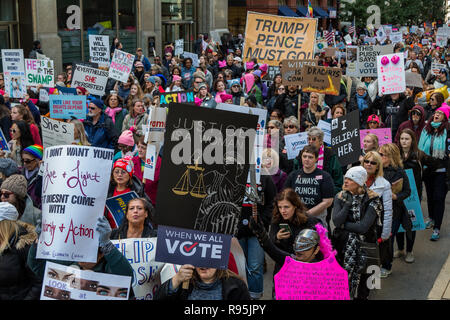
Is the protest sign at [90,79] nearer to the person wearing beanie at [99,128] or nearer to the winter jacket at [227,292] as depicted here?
the person wearing beanie at [99,128]

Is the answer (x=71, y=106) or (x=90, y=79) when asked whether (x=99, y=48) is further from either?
(x=71, y=106)

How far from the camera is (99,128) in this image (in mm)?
9539

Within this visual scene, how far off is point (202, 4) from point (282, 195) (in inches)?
1139

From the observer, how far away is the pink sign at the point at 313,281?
4.42m

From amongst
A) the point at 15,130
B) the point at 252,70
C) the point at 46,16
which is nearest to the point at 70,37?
the point at 46,16

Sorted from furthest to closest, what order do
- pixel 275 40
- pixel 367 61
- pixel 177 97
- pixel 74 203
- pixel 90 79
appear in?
pixel 367 61 → pixel 90 79 → pixel 275 40 → pixel 177 97 → pixel 74 203

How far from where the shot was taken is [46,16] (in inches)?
814

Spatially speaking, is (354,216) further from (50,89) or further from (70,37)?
(70,37)

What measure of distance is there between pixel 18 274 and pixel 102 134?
5193 millimetres

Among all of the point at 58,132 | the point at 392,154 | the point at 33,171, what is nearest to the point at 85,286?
the point at 33,171

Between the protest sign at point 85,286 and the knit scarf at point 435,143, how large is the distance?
557cm

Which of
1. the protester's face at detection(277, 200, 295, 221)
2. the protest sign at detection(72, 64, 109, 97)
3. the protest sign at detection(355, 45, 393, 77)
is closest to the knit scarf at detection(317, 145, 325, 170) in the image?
the protester's face at detection(277, 200, 295, 221)

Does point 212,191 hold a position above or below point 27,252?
above

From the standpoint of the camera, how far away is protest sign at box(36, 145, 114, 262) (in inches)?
163
